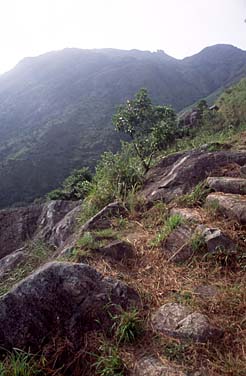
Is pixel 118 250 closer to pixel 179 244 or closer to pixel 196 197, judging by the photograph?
pixel 179 244

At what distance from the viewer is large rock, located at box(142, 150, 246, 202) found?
4.82 meters

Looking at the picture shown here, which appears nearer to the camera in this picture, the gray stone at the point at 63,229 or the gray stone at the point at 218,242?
the gray stone at the point at 218,242

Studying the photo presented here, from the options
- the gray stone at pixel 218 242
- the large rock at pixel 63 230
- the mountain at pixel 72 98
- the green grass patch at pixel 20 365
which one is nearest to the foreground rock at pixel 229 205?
the gray stone at pixel 218 242

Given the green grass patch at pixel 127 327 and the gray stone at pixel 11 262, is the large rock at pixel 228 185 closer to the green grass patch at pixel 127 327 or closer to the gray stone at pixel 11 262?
the green grass patch at pixel 127 327

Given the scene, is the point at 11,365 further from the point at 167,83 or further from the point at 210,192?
the point at 167,83

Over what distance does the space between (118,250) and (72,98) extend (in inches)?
3306

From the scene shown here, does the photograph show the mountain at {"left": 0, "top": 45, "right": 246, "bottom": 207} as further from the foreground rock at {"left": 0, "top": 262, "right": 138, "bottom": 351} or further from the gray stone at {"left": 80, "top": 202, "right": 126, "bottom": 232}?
the foreground rock at {"left": 0, "top": 262, "right": 138, "bottom": 351}

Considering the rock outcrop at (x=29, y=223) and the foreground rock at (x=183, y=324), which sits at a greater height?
the foreground rock at (x=183, y=324)

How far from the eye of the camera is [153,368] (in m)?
2.18

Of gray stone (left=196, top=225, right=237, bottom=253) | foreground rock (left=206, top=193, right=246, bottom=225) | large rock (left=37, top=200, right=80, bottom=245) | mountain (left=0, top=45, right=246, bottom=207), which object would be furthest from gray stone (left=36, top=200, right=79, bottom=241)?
mountain (left=0, top=45, right=246, bottom=207)

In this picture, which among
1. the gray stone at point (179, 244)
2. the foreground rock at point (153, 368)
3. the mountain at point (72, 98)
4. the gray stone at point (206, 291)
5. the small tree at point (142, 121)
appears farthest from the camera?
the mountain at point (72, 98)

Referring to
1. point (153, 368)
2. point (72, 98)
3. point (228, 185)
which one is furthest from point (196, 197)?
point (72, 98)

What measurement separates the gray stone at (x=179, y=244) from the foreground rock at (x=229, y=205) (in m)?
0.43

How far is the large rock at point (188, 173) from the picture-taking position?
4.82 m
